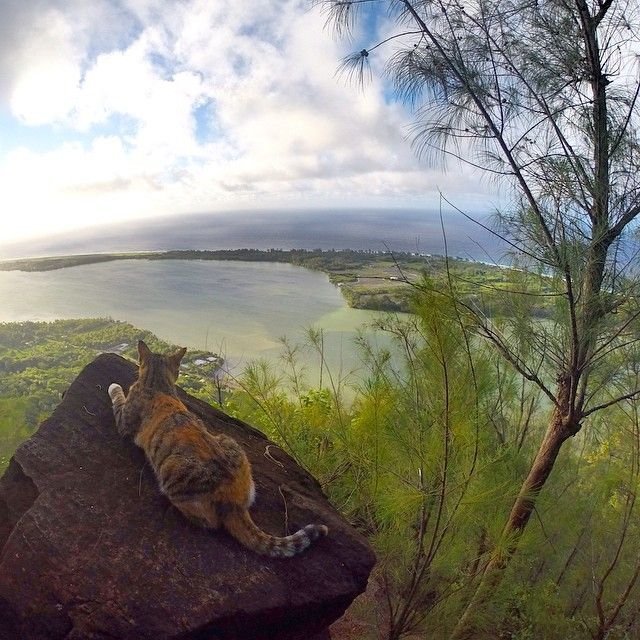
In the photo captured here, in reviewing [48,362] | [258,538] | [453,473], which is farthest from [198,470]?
[48,362]

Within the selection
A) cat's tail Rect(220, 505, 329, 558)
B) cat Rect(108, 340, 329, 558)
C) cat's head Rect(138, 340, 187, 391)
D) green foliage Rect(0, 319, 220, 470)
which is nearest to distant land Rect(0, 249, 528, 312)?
cat Rect(108, 340, 329, 558)

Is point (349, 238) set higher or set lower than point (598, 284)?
higher

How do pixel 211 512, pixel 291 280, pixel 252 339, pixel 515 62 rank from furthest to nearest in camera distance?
1. pixel 291 280
2. pixel 252 339
3. pixel 515 62
4. pixel 211 512

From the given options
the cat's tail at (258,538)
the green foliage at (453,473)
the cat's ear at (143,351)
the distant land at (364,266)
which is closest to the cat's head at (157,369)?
the cat's ear at (143,351)

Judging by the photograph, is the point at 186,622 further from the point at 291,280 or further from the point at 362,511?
the point at 291,280

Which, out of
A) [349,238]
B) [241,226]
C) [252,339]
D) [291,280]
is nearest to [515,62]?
[252,339]

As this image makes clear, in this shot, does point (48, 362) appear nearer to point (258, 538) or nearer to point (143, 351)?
point (143, 351)

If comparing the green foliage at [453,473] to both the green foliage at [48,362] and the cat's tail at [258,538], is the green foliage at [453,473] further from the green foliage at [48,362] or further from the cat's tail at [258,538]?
the cat's tail at [258,538]
